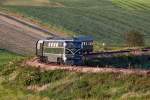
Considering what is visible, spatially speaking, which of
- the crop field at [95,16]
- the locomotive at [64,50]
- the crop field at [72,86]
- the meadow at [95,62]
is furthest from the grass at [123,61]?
the crop field at [95,16]

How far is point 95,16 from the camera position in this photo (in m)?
95.4

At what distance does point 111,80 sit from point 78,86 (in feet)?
8.19

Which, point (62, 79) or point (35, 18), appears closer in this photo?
point (62, 79)

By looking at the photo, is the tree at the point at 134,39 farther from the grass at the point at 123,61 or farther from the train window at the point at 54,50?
the train window at the point at 54,50

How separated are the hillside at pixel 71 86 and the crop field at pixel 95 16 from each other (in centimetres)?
3334

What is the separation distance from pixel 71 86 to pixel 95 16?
56.9m

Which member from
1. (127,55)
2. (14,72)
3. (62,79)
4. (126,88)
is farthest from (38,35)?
(126,88)

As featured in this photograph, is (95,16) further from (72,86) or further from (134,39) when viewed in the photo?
(72,86)

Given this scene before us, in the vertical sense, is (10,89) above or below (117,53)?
below

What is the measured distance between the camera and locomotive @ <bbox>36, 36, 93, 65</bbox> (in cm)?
4759

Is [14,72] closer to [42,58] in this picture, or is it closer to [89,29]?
[42,58]

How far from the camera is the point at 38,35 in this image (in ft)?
258

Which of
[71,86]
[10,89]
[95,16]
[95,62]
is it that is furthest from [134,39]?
[71,86]

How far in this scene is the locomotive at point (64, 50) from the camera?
47.6 metres
